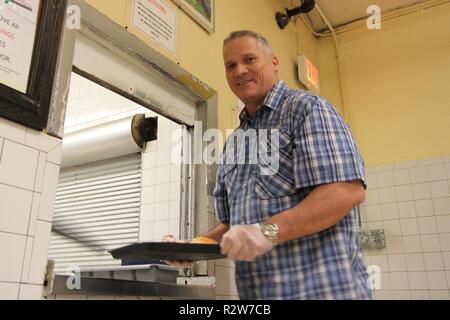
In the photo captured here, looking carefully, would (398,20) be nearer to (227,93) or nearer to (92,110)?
(227,93)

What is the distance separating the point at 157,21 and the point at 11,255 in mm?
1248

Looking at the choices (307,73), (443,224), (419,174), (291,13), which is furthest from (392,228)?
(291,13)

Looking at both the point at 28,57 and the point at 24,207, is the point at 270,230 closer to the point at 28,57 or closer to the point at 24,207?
the point at 24,207

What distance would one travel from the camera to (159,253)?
947 mm

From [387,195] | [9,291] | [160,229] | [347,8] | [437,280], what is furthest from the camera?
[347,8]

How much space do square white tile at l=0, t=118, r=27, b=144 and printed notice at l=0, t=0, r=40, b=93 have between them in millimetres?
116

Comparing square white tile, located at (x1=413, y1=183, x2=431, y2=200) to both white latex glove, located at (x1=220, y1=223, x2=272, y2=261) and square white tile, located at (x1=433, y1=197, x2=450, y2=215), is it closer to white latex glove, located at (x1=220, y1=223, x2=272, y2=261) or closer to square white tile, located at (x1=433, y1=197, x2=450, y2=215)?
square white tile, located at (x1=433, y1=197, x2=450, y2=215)

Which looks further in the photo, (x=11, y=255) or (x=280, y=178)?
(x=11, y=255)

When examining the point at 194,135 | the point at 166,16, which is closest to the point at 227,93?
the point at 194,135

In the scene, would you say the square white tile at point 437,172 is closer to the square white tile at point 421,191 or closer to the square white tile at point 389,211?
the square white tile at point 421,191

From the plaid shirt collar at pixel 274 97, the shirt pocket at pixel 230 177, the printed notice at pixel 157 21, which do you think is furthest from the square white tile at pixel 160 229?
the plaid shirt collar at pixel 274 97

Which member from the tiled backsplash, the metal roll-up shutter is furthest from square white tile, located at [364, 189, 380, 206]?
the tiled backsplash

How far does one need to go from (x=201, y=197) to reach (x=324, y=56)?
2393mm

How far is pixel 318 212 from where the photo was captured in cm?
96
